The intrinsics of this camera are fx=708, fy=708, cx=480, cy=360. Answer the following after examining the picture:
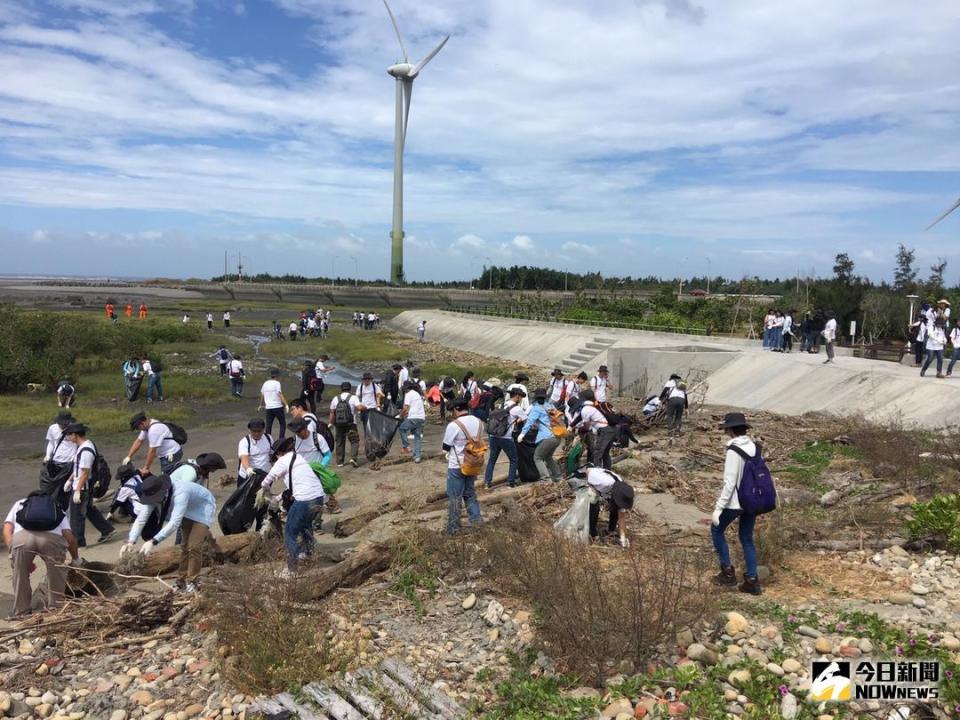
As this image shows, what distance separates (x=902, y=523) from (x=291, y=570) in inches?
266

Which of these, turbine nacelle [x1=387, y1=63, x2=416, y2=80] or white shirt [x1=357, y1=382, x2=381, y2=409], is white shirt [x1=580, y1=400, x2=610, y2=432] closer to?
white shirt [x1=357, y1=382, x2=381, y2=409]

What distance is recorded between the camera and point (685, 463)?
12.1 m

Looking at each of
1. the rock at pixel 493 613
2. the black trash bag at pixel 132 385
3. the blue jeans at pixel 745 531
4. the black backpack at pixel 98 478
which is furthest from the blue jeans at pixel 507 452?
the black trash bag at pixel 132 385

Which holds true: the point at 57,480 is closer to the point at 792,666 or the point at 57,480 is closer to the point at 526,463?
the point at 526,463

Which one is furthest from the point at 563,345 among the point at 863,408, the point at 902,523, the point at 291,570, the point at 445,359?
the point at 291,570

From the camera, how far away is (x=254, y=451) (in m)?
8.77

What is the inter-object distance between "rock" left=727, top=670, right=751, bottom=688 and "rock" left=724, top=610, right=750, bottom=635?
50 cm

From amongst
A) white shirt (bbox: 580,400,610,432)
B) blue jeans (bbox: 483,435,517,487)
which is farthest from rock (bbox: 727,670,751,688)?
blue jeans (bbox: 483,435,517,487)

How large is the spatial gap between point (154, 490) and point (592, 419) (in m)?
5.83

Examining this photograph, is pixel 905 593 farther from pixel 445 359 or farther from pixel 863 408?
pixel 445 359

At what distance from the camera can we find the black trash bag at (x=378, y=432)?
543 inches

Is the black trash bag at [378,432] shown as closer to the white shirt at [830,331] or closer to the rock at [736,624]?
the rock at [736,624]

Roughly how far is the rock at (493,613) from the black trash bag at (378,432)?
763 cm

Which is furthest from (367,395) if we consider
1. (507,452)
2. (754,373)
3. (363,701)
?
(754,373)
